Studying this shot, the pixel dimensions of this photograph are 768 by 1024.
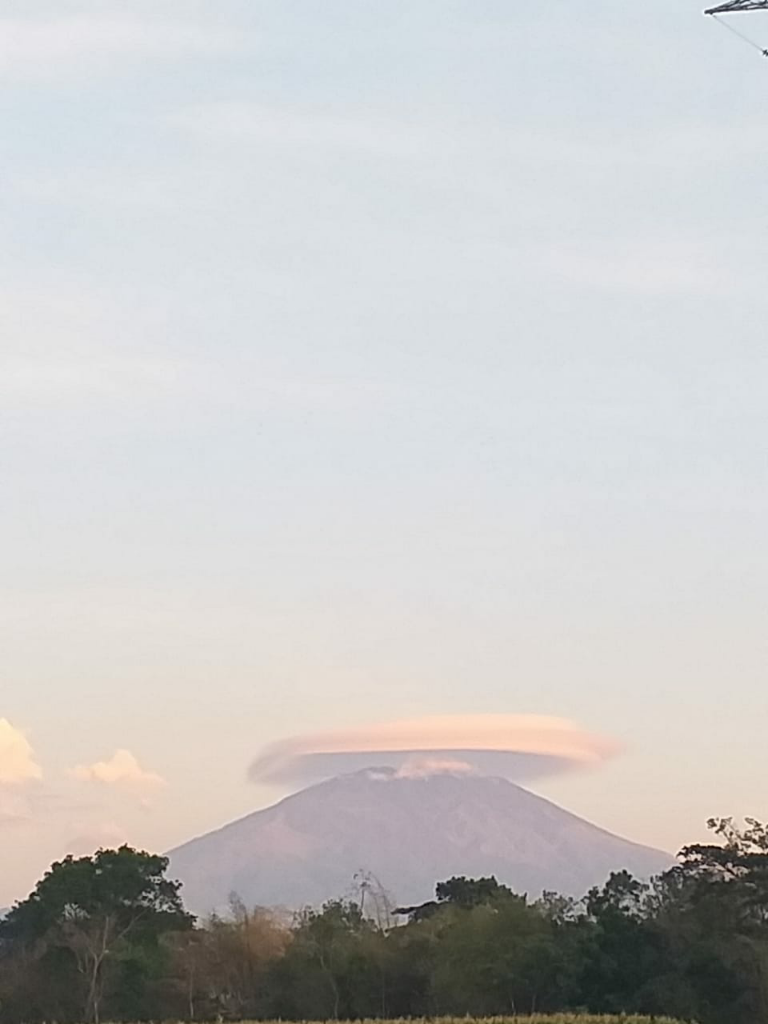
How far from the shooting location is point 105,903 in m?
90.5

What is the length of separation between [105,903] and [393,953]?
59.7 feet

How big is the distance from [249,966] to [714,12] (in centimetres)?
5390

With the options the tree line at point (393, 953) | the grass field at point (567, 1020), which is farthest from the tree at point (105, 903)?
the grass field at point (567, 1020)

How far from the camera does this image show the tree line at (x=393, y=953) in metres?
68.1

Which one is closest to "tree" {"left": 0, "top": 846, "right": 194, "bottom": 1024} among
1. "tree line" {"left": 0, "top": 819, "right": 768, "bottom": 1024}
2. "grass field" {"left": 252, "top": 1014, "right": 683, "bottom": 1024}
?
"tree line" {"left": 0, "top": 819, "right": 768, "bottom": 1024}

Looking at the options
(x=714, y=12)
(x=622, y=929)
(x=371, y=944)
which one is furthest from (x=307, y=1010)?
(x=714, y=12)

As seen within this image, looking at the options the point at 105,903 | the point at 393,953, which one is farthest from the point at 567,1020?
the point at 105,903

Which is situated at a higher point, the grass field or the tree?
the grass field

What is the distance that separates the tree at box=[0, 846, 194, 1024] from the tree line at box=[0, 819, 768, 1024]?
97 millimetres

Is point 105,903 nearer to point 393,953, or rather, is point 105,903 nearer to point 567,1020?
point 393,953

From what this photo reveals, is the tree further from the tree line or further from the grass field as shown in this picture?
the grass field

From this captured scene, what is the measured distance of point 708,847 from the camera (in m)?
72.0

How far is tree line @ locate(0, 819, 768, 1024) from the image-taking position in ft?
224

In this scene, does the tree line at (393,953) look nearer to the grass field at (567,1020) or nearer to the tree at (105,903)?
the tree at (105,903)
